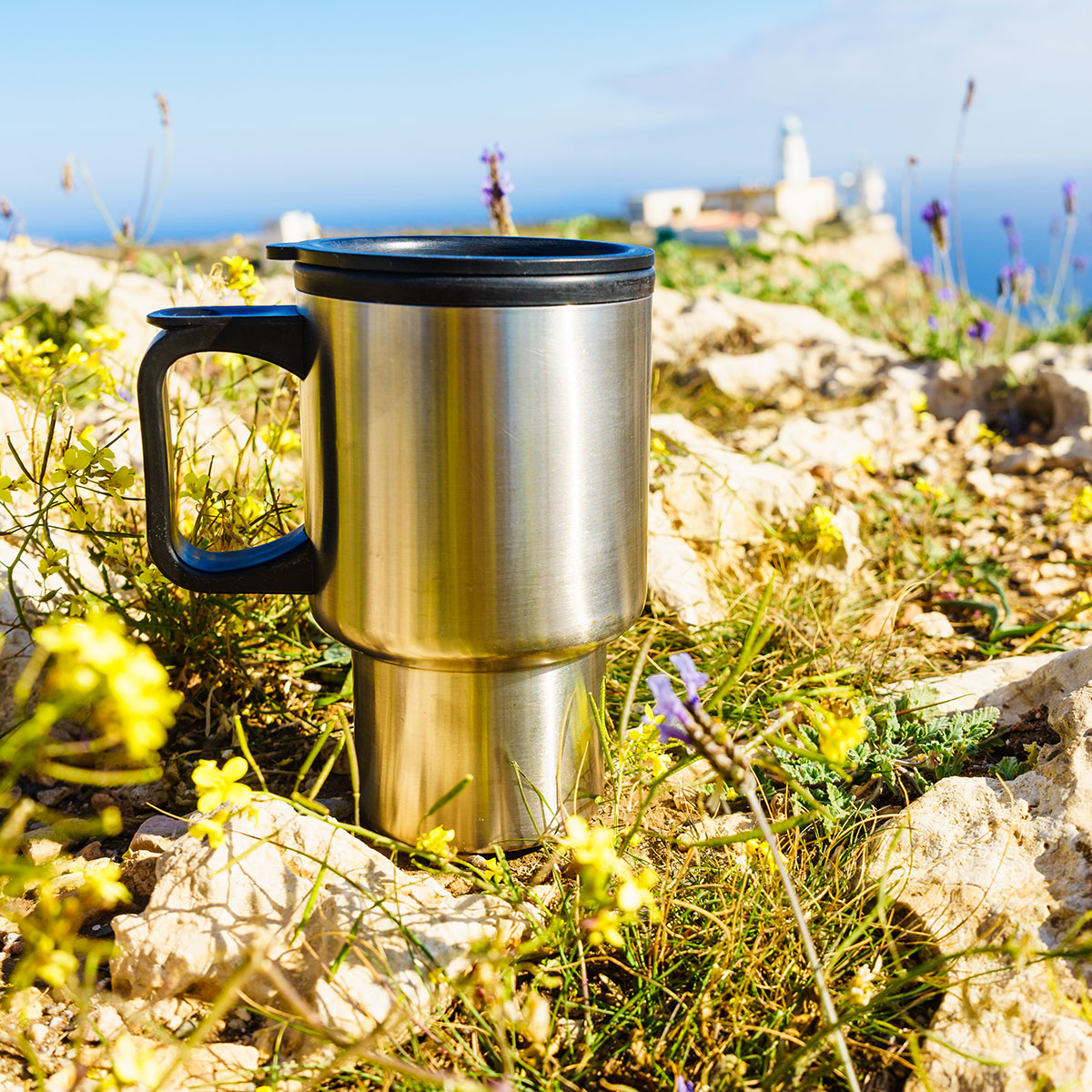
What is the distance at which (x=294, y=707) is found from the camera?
2.17 metres

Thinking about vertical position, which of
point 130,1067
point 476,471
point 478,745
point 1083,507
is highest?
point 476,471

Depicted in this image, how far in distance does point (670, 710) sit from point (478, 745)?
21.7 inches

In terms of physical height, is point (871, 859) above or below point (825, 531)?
below

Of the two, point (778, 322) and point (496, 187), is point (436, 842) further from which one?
point (778, 322)

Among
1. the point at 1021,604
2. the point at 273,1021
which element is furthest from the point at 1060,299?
the point at 273,1021

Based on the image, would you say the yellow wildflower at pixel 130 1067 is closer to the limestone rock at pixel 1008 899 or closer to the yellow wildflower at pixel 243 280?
the limestone rock at pixel 1008 899

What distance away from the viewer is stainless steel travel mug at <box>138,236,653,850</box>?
141cm

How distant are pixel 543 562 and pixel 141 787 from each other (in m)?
1.00

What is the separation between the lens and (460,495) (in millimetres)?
1453

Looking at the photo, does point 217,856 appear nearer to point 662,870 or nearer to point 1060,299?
point 662,870

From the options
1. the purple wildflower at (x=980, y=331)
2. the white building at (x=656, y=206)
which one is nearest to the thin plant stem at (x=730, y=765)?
the purple wildflower at (x=980, y=331)

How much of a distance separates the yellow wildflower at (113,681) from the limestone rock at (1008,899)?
3.05 ft

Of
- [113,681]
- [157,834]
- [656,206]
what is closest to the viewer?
[113,681]

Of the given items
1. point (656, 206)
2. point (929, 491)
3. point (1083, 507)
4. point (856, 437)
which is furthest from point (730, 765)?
point (656, 206)
